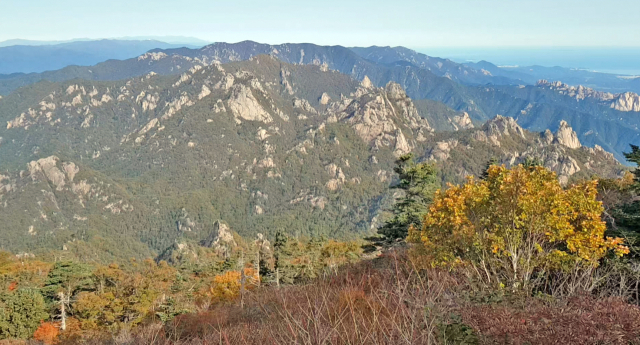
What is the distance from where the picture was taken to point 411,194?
31.7m

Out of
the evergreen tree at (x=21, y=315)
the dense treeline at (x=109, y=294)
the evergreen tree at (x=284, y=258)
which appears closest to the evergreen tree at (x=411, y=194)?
the dense treeline at (x=109, y=294)

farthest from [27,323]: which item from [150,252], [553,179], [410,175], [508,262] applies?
[150,252]

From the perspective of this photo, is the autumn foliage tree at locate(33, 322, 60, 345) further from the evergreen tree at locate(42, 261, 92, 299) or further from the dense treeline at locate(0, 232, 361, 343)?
the evergreen tree at locate(42, 261, 92, 299)

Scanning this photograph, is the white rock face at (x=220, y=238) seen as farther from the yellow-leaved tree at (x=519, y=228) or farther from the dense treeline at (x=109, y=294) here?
the yellow-leaved tree at (x=519, y=228)

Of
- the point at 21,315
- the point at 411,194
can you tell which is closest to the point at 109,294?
the point at 21,315

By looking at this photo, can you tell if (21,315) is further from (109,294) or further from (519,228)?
(519,228)

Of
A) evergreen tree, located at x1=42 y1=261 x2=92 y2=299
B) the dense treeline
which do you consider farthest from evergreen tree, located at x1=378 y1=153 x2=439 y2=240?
evergreen tree, located at x1=42 y1=261 x2=92 y2=299

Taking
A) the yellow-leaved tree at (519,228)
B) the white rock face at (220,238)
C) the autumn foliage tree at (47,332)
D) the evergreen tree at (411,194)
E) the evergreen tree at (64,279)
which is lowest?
the white rock face at (220,238)

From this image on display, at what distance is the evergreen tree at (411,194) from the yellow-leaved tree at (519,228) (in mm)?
17732

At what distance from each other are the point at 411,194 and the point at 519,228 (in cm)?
2073

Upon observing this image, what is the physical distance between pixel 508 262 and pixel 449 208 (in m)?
2.43

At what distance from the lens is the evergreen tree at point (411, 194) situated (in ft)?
99.2

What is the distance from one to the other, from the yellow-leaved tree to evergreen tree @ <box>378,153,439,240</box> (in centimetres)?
1773

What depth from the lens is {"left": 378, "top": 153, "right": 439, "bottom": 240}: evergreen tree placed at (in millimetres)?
30234
